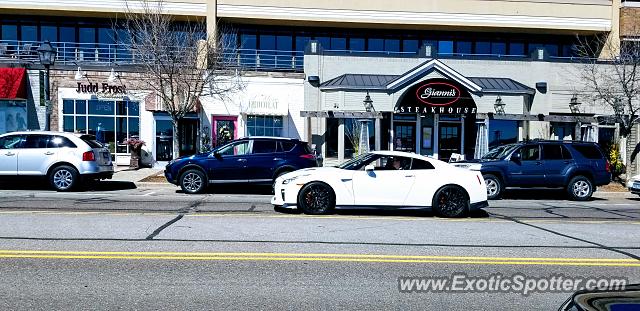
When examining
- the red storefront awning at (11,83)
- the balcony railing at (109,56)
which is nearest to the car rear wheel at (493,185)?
the balcony railing at (109,56)

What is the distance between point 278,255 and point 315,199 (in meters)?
4.01

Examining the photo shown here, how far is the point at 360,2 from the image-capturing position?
28.5 metres

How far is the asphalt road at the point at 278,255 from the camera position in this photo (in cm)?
545

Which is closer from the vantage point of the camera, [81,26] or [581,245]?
[581,245]

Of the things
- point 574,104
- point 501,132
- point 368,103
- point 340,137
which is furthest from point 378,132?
point 574,104

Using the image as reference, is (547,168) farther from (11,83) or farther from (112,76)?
(11,83)

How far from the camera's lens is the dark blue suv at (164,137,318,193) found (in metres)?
15.9

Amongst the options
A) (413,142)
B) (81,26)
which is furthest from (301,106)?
(81,26)

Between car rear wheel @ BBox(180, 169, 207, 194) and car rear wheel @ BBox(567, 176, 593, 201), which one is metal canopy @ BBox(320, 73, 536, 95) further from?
car rear wheel @ BBox(180, 169, 207, 194)

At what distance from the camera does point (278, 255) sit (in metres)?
7.23

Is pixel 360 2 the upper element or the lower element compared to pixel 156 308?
upper

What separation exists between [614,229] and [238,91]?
57.8 feet

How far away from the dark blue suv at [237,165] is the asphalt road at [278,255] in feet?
11.2

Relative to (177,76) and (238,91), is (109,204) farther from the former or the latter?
(238,91)
